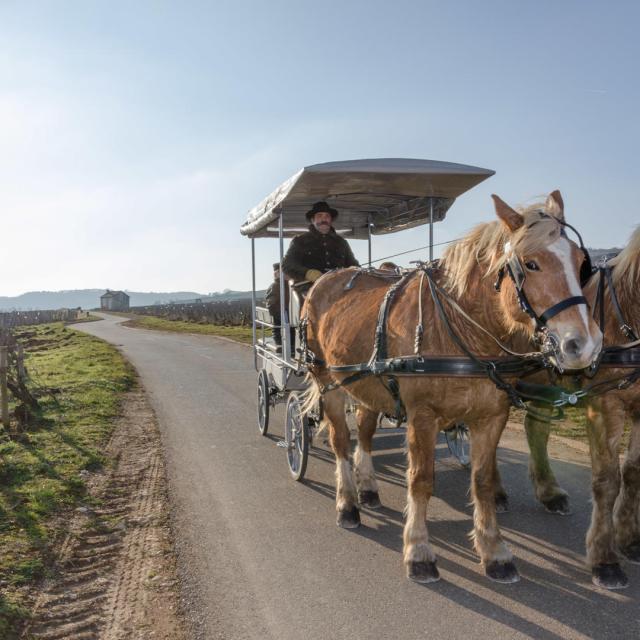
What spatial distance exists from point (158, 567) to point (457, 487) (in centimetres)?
302

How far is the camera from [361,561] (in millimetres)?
4117

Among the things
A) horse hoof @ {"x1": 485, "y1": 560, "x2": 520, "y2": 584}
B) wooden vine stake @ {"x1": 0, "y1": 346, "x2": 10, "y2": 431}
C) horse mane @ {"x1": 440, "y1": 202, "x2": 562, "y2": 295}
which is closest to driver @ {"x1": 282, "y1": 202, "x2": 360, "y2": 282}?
horse mane @ {"x1": 440, "y1": 202, "x2": 562, "y2": 295}

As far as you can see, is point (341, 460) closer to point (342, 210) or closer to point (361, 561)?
point (361, 561)

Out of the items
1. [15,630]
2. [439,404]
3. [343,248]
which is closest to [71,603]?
[15,630]


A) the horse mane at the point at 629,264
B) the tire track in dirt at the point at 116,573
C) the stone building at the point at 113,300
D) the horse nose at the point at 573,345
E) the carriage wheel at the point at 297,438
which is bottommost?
the tire track in dirt at the point at 116,573

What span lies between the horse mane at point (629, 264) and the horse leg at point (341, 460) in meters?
2.56

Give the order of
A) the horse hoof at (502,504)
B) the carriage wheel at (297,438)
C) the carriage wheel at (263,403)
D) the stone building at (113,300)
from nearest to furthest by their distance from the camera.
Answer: the horse hoof at (502,504) → the carriage wheel at (297,438) → the carriage wheel at (263,403) → the stone building at (113,300)

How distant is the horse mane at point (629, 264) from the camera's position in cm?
380

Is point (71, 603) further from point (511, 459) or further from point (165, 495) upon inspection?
point (511, 459)

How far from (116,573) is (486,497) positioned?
8.46 ft

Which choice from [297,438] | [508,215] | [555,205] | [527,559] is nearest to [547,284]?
[508,215]

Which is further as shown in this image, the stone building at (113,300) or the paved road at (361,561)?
the stone building at (113,300)

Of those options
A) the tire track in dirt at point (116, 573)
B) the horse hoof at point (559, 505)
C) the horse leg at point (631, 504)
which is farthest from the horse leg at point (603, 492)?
the tire track in dirt at point (116, 573)

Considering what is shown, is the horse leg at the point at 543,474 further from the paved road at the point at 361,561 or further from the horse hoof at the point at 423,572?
the horse hoof at the point at 423,572
